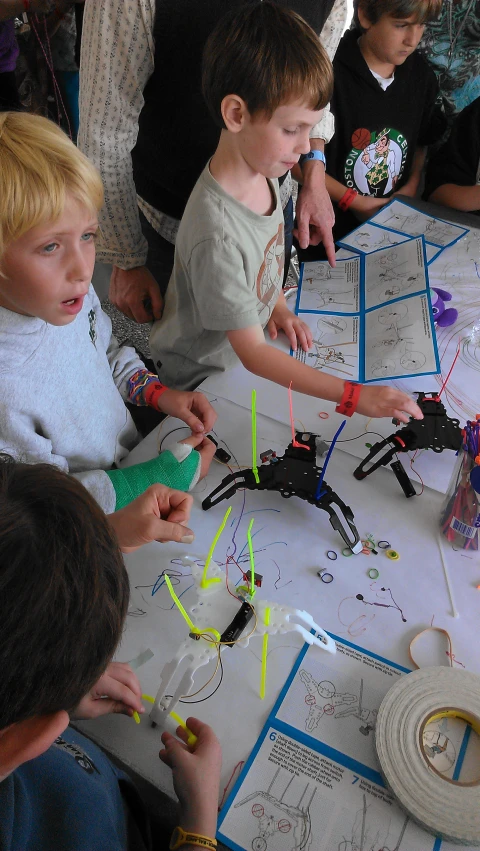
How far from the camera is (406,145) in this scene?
1.64 metres

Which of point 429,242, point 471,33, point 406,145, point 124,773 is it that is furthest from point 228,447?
point 471,33

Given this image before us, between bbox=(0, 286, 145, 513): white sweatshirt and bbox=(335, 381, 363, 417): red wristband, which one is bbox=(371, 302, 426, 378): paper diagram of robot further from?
bbox=(0, 286, 145, 513): white sweatshirt

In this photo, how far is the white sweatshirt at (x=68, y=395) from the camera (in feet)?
2.57

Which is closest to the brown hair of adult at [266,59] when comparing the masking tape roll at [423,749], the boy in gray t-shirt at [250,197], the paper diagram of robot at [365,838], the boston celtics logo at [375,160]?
the boy in gray t-shirt at [250,197]

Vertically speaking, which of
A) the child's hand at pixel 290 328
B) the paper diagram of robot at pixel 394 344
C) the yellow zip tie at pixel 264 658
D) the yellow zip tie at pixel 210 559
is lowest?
the yellow zip tie at pixel 264 658

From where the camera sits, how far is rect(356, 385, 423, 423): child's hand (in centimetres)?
92

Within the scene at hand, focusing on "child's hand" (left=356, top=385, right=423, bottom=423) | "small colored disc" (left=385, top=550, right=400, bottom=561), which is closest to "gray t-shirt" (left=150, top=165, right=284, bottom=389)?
"child's hand" (left=356, top=385, right=423, bottom=423)

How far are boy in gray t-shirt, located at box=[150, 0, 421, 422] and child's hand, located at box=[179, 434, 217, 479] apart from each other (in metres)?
0.17

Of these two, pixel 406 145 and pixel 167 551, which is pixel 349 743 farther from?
pixel 406 145

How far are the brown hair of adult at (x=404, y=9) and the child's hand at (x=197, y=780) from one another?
1552 mm

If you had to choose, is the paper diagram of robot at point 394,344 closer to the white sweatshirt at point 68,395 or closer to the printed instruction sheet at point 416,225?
the printed instruction sheet at point 416,225

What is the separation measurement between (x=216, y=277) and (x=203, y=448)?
11.1 inches

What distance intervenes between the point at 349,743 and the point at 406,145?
5.15 ft

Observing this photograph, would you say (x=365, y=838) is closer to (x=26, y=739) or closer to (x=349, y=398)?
(x=26, y=739)
